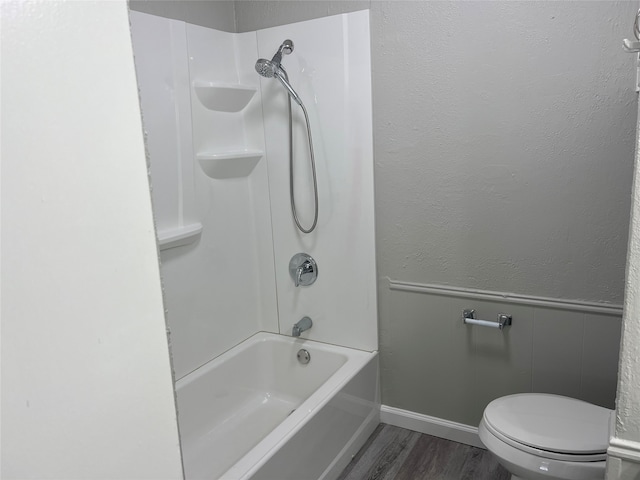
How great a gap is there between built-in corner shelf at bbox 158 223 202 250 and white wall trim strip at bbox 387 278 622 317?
91 cm

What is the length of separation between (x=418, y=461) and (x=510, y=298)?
825mm

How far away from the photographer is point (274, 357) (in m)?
2.68

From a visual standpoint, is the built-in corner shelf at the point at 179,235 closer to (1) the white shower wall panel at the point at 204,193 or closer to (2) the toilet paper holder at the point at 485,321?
(1) the white shower wall panel at the point at 204,193

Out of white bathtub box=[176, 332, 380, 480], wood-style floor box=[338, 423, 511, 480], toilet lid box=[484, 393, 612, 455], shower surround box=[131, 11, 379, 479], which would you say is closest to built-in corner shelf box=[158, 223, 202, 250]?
shower surround box=[131, 11, 379, 479]

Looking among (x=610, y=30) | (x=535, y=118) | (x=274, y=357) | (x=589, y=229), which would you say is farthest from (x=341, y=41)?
(x=274, y=357)

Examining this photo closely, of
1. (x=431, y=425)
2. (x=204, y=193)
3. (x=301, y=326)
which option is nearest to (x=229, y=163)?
(x=204, y=193)

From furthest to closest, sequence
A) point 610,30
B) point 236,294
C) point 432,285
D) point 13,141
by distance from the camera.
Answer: point 236,294 → point 432,285 → point 610,30 → point 13,141

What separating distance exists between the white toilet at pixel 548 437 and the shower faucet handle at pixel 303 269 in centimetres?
104

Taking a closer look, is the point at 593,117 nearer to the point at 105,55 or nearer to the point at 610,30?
the point at 610,30

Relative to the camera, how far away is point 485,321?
86.8 inches

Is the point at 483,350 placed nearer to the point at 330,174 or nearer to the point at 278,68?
the point at 330,174

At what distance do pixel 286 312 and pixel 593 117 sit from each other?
1.63 m

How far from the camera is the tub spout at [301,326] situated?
100 inches

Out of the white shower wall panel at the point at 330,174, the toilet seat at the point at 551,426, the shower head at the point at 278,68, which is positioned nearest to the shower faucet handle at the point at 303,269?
the white shower wall panel at the point at 330,174
